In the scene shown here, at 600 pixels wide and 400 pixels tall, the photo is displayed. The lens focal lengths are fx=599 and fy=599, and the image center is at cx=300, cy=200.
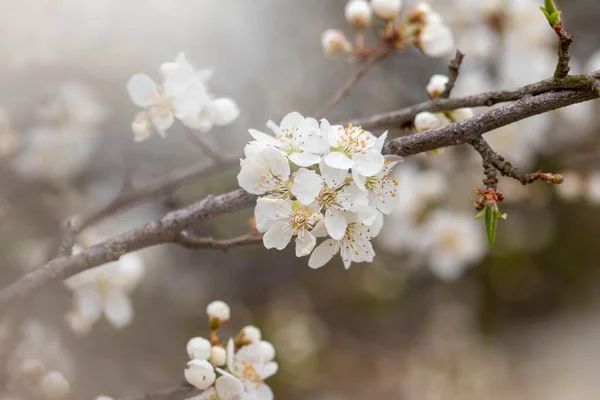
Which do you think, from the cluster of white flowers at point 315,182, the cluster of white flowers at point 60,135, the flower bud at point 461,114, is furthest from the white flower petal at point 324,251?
the cluster of white flowers at point 60,135

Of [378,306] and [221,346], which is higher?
[378,306]

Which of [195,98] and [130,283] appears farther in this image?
[130,283]

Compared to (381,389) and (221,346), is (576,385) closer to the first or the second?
(381,389)

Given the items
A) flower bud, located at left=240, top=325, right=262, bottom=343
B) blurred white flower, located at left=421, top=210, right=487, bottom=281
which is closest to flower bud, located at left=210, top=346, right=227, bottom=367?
flower bud, located at left=240, top=325, right=262, bottom=343

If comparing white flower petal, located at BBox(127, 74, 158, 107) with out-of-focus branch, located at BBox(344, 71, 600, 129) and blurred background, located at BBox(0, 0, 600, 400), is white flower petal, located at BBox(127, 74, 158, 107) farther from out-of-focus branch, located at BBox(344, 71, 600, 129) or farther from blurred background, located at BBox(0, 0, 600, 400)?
out-of-focus branch, located at BBox(344, 71, 600, 129)

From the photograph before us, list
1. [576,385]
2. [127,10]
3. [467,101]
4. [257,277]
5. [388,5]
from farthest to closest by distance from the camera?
[576,385], [257,277], [127,10], [388,5], [467,101]

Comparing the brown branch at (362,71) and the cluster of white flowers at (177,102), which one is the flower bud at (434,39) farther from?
the cluster of white flowers at (177,102)

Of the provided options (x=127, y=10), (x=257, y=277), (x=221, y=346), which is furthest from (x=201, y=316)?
(x=221, y=346)
